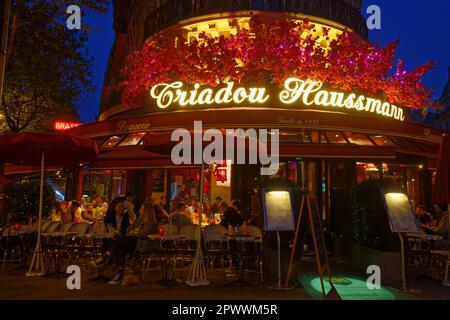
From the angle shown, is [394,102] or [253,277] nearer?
[253,277]

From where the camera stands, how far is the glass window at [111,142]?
12031 mm

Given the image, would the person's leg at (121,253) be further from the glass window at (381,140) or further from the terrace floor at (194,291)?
the glass window at (381,140)

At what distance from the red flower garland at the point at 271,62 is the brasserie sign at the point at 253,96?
0.28m

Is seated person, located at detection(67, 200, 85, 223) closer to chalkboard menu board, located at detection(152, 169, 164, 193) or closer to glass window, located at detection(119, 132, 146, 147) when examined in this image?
glass window, located at detection(119, 132, 146, 147)

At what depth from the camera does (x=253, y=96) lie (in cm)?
1102

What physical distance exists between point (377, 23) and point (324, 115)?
3.46 m

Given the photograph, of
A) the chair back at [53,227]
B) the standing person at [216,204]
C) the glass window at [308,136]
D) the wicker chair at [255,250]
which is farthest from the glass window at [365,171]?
the chair back at [53,227]

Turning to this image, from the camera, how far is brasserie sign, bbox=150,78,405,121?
1103cm

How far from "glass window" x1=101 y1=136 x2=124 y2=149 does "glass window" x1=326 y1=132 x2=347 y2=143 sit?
240 inches

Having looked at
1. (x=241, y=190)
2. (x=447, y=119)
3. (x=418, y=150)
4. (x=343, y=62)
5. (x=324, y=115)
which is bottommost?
(x=241, y=190)

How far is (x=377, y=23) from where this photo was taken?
11938mm

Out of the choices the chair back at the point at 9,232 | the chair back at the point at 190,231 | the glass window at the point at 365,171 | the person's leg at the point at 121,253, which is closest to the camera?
the person's leg at the point at 121,253
